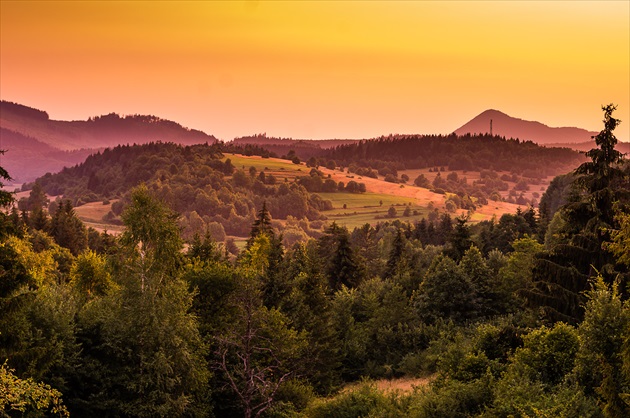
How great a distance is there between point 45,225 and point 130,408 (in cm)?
8382

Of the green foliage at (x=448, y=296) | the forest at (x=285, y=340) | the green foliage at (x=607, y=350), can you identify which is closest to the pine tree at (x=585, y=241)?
the forest at (x=285, y=340)

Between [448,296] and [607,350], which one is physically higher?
[607,350]

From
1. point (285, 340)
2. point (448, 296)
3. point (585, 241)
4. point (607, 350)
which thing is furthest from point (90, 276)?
point (607, 350)

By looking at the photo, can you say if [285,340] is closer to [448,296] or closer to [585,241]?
[448,296]

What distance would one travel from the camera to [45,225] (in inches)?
4190

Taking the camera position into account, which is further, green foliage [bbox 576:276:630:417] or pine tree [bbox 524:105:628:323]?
pine tree [bbox 524:105:628:323]

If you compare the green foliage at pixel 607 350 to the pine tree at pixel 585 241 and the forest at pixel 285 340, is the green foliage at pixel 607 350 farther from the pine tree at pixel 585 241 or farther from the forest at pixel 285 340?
the pine tree at pixel 585 241

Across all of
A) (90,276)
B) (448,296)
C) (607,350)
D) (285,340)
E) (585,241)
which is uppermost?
(585,241)

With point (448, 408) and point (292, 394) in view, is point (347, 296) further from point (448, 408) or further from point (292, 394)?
point (448, 408)

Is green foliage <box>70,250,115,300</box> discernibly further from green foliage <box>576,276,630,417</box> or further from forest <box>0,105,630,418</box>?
green foliage <box>576,276,630,417</box>

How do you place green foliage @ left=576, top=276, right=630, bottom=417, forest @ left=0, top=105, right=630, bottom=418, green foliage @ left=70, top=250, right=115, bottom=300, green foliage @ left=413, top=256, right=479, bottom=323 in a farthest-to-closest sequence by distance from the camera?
green foliage @ left=70, top=250, right=115, bottom=300
green foliage @ left=413, top=256, right=479, bottom=323
forest @ left=0, top=105, right=630, bottom=418
green foliage @ left=576, top=276, right=630, bottom=417

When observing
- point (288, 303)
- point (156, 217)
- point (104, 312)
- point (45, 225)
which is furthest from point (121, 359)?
point (45, 225)

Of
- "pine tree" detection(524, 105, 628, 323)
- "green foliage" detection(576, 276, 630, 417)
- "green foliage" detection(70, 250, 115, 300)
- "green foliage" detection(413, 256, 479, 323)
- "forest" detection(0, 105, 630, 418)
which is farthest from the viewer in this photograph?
"green foliage" detection(70, 250, 115, 300)

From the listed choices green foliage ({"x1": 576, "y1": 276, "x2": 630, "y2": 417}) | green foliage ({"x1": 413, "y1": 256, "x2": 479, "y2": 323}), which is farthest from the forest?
green foliage ({"x1": 413, "y1": 256, "x2": 479, "y2": 323})
